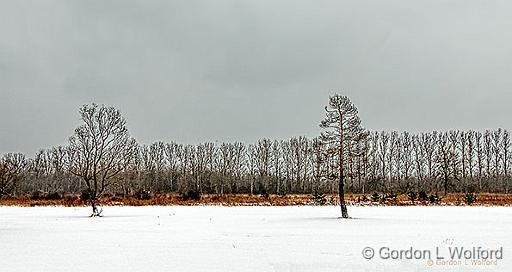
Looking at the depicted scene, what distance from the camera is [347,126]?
112ft

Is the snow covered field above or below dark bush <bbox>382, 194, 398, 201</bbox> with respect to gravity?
below

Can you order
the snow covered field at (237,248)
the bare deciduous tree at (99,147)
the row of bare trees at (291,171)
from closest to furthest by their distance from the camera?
the snow covered field at (237,248), the bare deciduous tree at (99,147), the row of bare trees at (291,171)

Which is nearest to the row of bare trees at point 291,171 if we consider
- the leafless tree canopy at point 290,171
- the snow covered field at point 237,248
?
the leafless tree canopy at point 290,171

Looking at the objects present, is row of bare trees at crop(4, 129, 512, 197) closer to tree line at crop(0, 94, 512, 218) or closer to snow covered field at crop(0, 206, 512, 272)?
tree line at crop(0, 94, 512, 218)

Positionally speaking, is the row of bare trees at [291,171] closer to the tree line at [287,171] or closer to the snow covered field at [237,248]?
the tree line at [287,171]

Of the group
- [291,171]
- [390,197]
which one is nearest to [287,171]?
[291,171]

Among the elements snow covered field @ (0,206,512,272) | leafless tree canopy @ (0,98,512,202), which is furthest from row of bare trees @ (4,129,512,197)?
snow covered field @ (0,206,512,272)

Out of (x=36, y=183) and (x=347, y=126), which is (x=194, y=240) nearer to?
(x=347, y=126)

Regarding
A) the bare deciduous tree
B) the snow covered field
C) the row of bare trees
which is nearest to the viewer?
the snow covered field

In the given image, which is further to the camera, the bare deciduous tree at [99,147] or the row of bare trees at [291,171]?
the row of bare trees at [291,171]

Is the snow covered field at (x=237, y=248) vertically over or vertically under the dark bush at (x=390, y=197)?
under

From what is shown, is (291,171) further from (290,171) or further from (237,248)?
(237,248)

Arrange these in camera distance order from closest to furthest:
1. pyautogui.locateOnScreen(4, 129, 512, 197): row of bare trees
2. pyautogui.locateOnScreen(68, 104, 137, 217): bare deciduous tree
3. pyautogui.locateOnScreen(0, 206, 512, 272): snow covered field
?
pyautogui.locateOnScreen(0, 206, 512, 272): snow covered field
pyautogui.locateOnScreen(68, 104, 137, 217): bare deciduous tree
pyautogui.locateOnScreen(4, 129, 512, 197): row of bare trees

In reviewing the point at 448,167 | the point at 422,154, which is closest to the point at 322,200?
the point at 448,167
